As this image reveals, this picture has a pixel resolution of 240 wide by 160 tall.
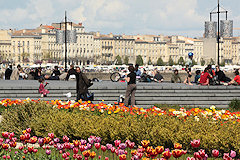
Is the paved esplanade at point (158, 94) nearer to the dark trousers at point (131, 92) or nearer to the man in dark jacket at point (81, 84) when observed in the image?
the dark trousers at point (131, 92)

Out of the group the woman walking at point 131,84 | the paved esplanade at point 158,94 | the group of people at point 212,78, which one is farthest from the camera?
the group of people at point 212,78

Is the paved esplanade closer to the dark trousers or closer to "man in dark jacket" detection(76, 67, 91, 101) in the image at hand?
the dark trousers

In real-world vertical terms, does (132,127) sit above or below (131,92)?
below

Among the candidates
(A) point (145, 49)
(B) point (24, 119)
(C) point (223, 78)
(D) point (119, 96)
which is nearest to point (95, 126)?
(B) point (24, 119)

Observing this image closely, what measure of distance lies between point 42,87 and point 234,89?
5.76 metres

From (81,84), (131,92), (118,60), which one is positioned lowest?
(131,92)

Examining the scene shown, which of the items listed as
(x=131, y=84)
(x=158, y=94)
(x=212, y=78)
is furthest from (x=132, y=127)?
(x=212, y=78)

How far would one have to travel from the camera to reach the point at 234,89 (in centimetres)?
1772

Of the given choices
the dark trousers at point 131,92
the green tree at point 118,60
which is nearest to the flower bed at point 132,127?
the dark trousers at point 131,92

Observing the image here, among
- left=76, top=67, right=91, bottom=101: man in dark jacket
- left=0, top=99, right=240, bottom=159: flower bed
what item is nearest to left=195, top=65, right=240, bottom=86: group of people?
left=76, top=67, right=91, bottom=101: man in dark jacket

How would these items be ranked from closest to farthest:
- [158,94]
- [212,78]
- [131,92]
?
1. [131,92]
2. [158,94]
3. [212,78]

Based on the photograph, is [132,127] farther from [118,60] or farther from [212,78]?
[118,60]

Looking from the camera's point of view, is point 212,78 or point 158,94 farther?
point 212,78

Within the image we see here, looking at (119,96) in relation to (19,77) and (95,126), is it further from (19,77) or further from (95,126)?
(19,77)
